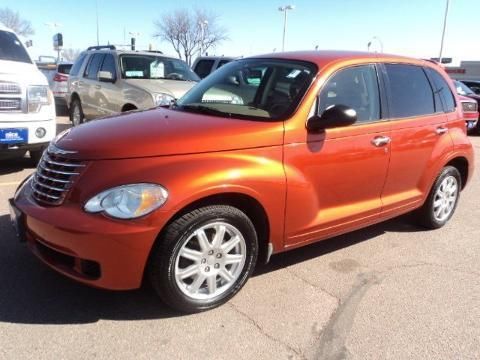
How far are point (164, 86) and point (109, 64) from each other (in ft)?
5.75

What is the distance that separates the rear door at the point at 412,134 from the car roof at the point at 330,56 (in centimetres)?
10

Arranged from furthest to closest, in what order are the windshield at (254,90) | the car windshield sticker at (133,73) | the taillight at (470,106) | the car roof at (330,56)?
the taillight at (470,106)
the car windshield sticker at (133,73)
the car roof at (330,56)
the windshield at (254,90)

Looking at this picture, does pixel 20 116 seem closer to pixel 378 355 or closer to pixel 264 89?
pixel 264 89


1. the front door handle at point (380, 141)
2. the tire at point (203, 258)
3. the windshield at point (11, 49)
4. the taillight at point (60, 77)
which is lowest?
the tire at point (203, 258)

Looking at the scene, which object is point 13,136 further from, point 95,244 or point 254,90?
point 95,244

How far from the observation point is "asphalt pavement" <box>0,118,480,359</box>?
2.81 meters

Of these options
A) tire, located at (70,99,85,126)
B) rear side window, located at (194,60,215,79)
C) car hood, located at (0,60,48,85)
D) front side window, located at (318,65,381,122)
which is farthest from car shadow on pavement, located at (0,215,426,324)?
rear side window, located at (194,60,215,79)

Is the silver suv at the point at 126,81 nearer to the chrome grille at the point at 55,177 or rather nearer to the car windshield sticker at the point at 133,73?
the car windshield sticker at the point at 133,73

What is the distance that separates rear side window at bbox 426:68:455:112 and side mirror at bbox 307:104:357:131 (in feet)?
5.77

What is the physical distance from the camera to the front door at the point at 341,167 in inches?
137

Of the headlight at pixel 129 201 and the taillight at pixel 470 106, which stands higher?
the headlight at pixel 129 201

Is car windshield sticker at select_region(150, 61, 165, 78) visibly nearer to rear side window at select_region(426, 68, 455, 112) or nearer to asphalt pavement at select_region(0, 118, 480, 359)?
asphalt pavement at select_region(0, 118, 480, 359)

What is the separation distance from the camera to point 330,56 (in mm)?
3971

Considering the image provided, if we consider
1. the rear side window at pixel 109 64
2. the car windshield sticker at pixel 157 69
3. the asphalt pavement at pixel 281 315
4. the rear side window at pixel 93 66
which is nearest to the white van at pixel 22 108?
the asphalt pavement at pixel 281 315
